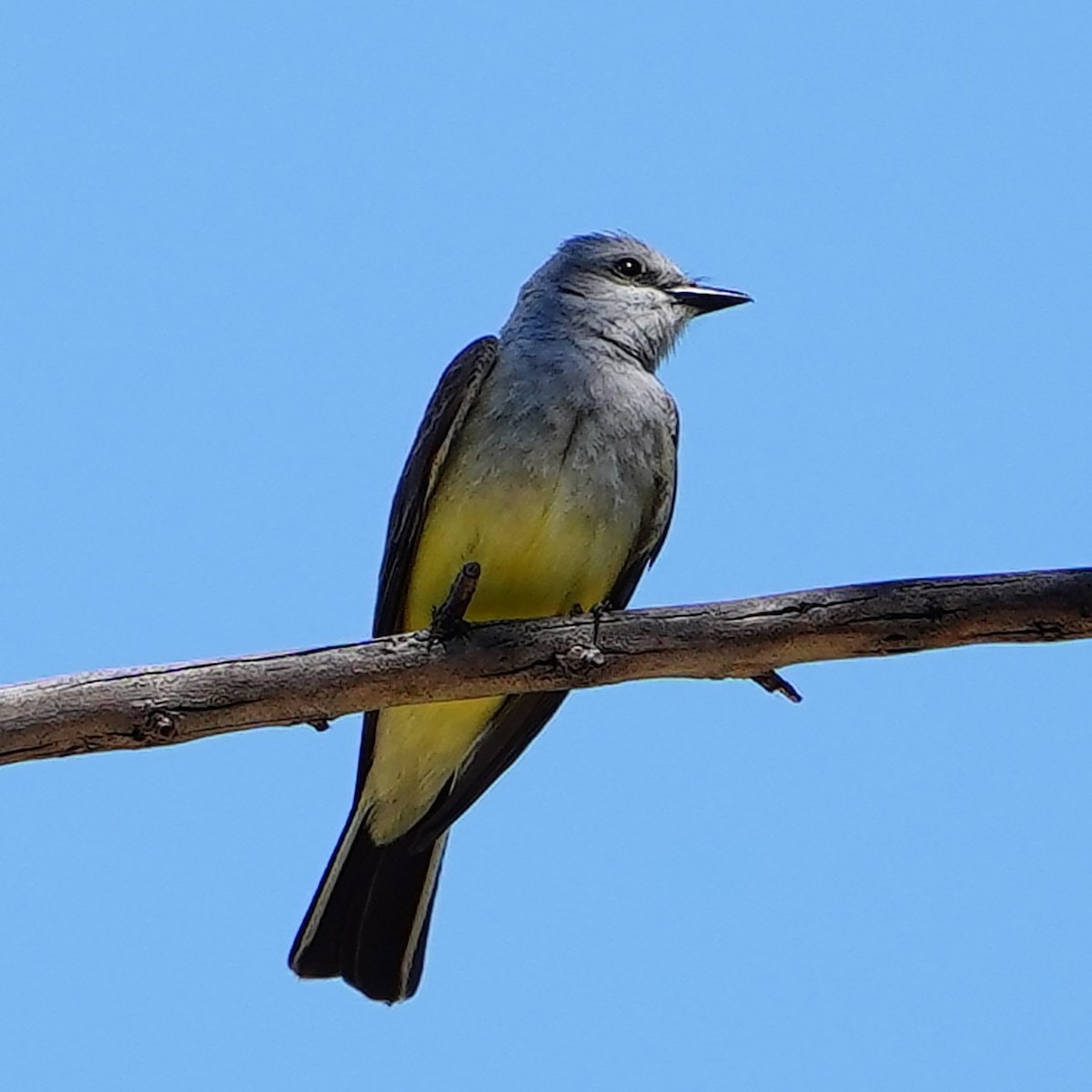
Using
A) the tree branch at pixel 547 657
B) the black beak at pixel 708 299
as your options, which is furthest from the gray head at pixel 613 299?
the tree branch at pixel 547 657

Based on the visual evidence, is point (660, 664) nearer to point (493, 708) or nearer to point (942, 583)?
point (942, 583)

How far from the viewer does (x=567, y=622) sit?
5.62m

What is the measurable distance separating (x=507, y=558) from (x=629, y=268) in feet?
6.94

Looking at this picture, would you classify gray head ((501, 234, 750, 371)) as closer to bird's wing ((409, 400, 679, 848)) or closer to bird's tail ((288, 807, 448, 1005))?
bird's wing ((409, 400, 679, 848))


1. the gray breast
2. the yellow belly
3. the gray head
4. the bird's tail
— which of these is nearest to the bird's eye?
the gray head

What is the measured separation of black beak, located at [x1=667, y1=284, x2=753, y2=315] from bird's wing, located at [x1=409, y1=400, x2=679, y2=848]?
3.80 ft

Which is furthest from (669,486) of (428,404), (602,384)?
(428,404)

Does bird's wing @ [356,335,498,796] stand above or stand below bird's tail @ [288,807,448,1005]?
above

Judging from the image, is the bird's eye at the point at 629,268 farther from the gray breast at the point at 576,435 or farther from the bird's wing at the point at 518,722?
the bird's wing at the point at 518,722

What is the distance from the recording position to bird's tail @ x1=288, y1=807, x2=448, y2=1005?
6.92 meters

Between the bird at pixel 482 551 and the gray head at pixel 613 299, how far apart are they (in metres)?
0.09

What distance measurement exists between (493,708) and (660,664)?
1559 mm

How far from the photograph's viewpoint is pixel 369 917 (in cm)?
696

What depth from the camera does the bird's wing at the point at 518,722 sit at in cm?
682
